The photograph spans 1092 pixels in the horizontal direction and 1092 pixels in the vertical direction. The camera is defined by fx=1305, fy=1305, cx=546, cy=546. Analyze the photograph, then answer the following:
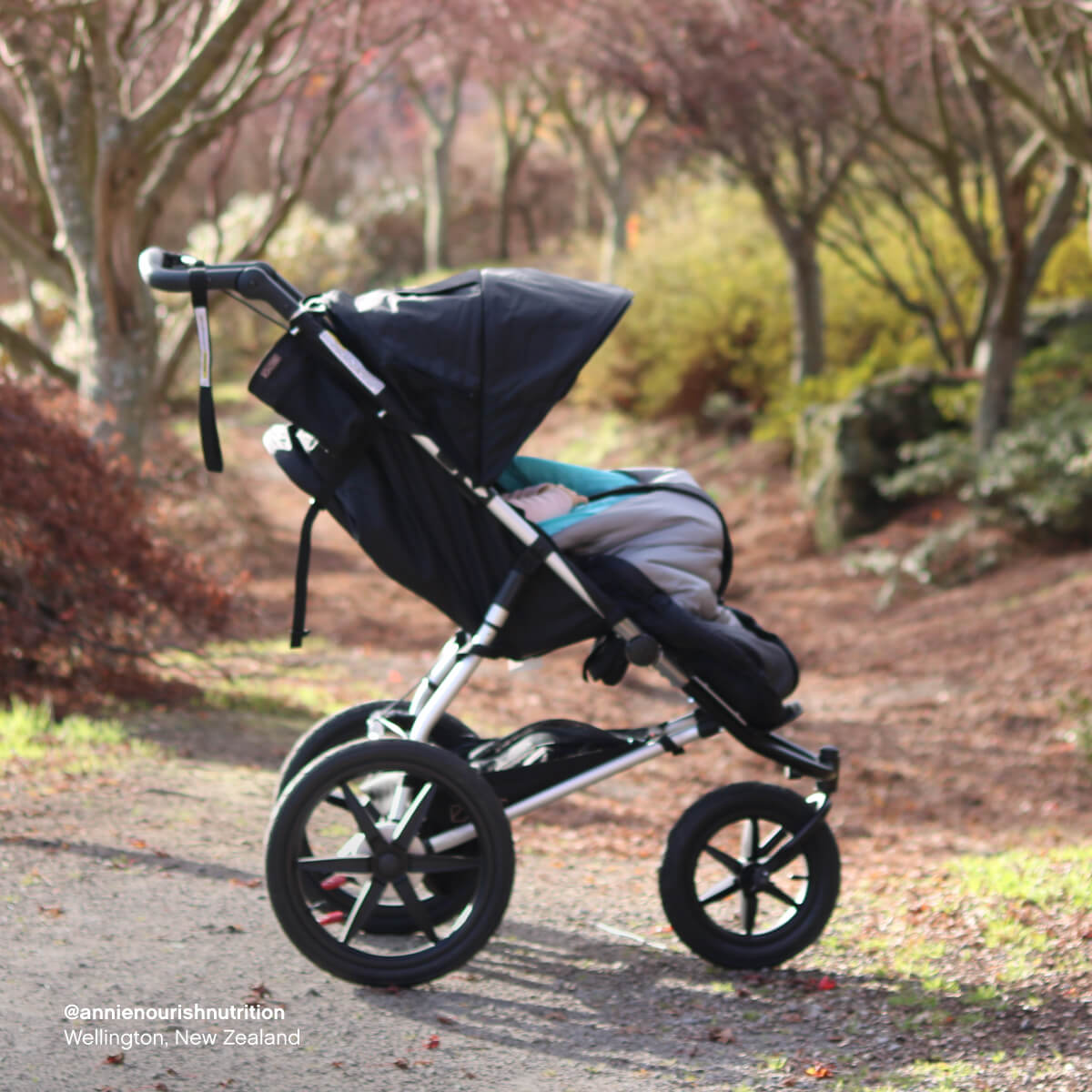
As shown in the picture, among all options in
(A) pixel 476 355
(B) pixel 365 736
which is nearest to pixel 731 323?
(B) pixel 365 736

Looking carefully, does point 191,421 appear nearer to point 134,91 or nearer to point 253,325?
point 134,91

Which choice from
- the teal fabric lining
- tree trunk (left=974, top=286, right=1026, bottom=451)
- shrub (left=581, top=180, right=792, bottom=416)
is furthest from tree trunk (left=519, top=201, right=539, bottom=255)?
the teal fabric lining

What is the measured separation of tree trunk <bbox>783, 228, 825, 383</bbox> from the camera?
14.1 m

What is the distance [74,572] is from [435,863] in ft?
10.5

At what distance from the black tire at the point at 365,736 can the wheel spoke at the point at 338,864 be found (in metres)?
0.23

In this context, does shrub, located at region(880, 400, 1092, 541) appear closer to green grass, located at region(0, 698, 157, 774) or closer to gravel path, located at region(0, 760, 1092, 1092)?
gravel path, located at region(0, 760, 1092, 1092)

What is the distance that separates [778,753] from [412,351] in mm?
1568

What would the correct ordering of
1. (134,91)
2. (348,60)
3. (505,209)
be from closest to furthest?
1. (348,60)
2. (134,91)
3. (505,209)

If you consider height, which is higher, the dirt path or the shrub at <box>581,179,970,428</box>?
the shrub at <box>581,179,970,428</box>

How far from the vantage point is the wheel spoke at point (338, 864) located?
3.42 meters

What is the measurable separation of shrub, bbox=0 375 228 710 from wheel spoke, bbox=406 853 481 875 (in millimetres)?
3006

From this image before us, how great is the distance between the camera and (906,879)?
4.93m

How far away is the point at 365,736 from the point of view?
402cm

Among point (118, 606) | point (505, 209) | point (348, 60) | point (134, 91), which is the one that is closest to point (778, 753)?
point (118, 606)
